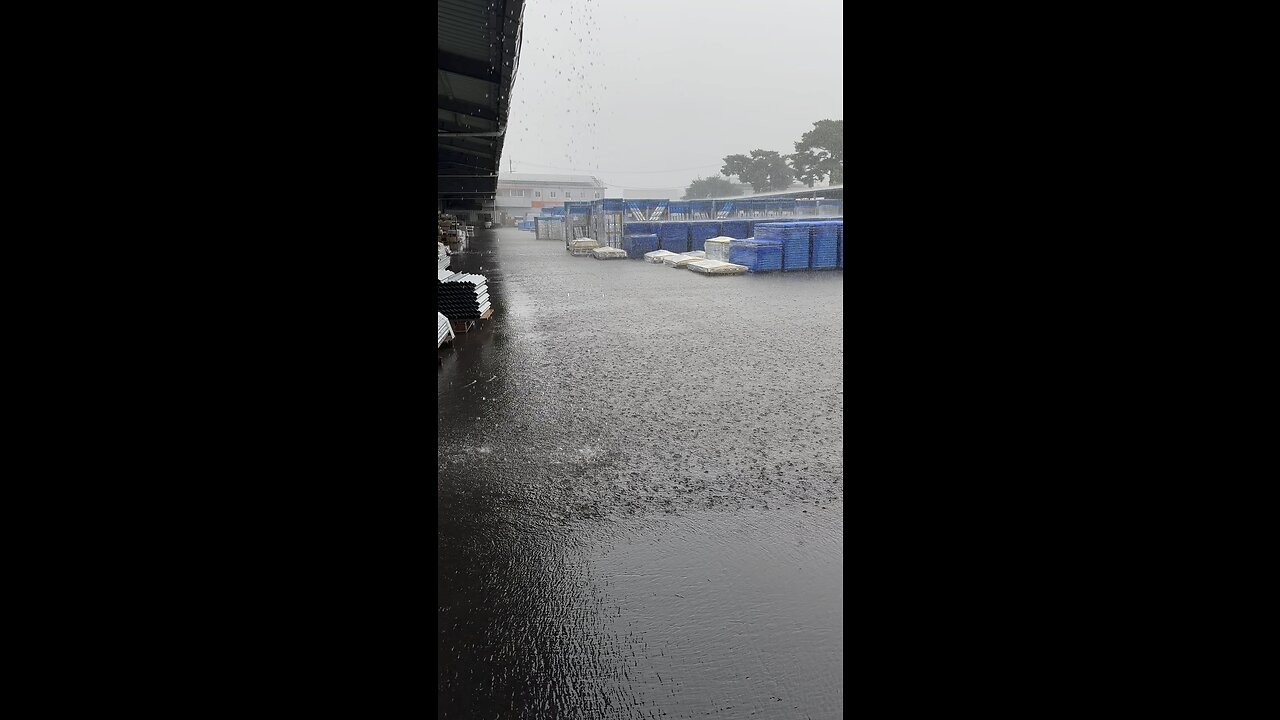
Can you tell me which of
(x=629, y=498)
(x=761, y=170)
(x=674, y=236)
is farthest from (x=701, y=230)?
(x=761, y=170)

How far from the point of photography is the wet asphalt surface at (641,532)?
8.72 feet

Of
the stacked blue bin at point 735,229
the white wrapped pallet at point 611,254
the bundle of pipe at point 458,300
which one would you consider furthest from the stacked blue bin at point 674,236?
the bundle of pipe at point 458,300

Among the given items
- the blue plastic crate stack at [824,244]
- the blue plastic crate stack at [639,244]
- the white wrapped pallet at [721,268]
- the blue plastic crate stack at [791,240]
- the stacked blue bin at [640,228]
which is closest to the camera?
the white wrapped pallet at [721,268]

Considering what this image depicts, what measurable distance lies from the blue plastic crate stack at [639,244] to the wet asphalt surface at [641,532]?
15.9 metres

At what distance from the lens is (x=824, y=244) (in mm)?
19016

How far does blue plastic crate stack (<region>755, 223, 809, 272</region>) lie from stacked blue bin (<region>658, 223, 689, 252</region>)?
17.9ft

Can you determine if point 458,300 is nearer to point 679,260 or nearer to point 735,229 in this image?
point 679,260

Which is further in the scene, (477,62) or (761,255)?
(761,255)

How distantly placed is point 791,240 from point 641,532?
1565 cm

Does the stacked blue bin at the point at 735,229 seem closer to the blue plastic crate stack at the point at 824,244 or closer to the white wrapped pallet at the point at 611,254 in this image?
the white wrapped pallet at the point at 611,254

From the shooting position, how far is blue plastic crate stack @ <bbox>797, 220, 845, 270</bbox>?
18797mm
